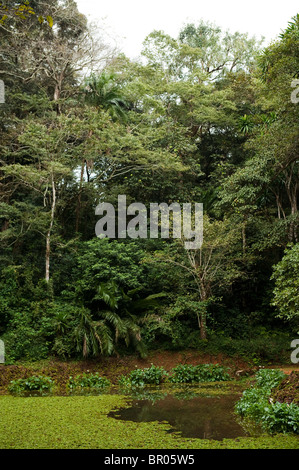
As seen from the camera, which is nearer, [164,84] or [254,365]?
[254,365]

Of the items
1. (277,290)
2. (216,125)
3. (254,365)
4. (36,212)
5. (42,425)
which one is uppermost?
(216,125)

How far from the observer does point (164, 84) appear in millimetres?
18469

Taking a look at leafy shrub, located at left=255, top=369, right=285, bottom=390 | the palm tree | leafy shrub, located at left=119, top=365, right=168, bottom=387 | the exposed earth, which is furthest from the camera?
the palm tree

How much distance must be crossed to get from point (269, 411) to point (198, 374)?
4.99m

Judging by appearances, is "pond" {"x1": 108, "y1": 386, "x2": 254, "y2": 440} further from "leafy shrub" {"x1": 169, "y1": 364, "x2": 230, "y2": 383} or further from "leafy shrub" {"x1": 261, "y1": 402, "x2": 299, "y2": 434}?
"leafy shrub" {"x1": 169, "y1": 364, "x2": 230, "y2": 383}

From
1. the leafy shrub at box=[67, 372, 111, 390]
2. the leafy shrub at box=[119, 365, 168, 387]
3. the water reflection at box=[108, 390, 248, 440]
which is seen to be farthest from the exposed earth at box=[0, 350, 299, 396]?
the water reflection at box=[108, 390, 248, 440]

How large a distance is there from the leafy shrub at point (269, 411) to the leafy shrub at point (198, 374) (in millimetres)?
2429

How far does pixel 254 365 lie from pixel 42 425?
721cm

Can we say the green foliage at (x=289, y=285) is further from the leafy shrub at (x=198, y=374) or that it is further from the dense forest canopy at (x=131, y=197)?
the leafy shrub at (x=198, y=374)

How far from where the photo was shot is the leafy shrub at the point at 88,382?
934 cm

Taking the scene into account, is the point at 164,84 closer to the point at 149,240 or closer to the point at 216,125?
the point at 216,125

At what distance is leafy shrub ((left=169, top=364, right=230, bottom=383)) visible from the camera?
33.0 ft

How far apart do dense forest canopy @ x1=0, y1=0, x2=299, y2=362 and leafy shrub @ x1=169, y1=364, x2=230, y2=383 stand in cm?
128

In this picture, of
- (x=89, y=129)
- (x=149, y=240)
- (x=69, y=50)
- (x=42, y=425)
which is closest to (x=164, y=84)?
(x=69, y=50)
